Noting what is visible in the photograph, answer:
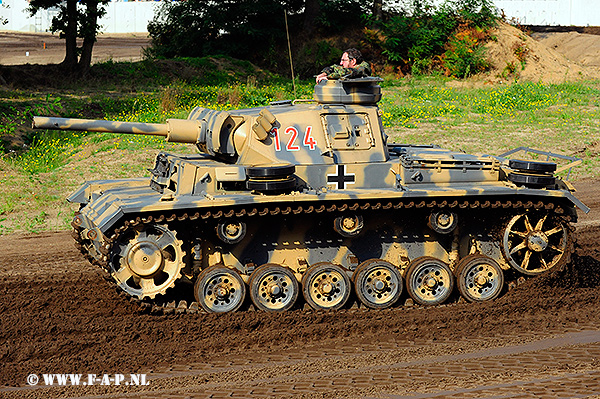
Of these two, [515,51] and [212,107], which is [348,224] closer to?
[212,107]

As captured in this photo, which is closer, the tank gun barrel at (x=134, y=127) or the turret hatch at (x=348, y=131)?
the tank gun barrel at (x=134, y=127)

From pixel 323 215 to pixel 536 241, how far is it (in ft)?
10.5

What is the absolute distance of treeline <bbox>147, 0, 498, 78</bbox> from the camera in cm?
3488

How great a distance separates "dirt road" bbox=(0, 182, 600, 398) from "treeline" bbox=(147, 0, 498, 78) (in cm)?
2328

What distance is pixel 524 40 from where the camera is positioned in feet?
116

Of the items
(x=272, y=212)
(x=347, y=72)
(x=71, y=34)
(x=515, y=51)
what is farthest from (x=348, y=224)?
(x=515, y=51)

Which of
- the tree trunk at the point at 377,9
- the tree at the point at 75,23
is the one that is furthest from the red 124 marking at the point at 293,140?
the tree trunk at the point at 377,9

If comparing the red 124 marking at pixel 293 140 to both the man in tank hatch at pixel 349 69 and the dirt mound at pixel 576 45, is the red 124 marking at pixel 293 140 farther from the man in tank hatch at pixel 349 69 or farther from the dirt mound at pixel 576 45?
the dirt mound at pixel 576 45

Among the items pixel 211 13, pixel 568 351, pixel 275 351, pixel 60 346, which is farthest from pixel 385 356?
pixel 211 13

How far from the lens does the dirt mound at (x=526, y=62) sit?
33.7m

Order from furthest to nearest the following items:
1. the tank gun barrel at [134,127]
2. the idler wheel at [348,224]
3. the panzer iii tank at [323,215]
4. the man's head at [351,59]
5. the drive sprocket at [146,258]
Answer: the man's head at [351,59] < the tank gun barrel at [134,127] < the idler wheel at [348,224] < the panzer iii tank at [323,215] < the drive sprocket at [146,258]

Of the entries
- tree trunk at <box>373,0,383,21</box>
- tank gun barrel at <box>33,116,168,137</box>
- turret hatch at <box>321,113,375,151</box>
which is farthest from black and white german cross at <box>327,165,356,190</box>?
tree trunk at <box>373,0,383,21</box>

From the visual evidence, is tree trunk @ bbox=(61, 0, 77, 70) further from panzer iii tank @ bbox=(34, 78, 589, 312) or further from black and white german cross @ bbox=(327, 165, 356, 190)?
black and white german cross @ bbox=(327, 165, 356, 190)

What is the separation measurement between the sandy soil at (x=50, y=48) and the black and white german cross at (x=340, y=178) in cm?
2715
